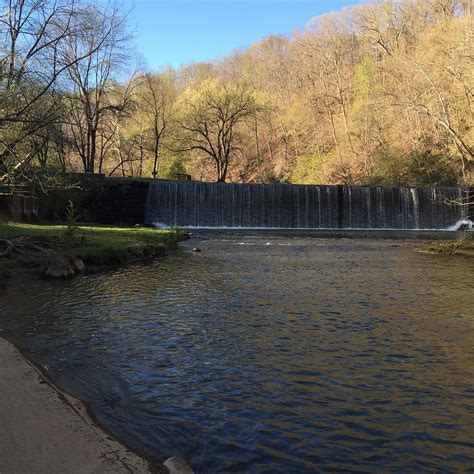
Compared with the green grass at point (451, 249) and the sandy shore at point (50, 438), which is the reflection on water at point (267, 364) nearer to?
the sandy shore at point (50, 438)

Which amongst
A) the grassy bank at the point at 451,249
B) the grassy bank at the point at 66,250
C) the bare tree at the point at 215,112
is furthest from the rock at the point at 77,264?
the bare tree at the point at 215,112

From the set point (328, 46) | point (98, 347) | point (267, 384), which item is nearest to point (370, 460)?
point (267, 384)

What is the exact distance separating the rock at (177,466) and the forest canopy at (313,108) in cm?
1619

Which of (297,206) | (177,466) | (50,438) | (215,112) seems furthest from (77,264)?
(215,112)

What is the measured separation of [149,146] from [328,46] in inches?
959

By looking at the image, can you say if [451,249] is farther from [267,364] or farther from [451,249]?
[267,364]

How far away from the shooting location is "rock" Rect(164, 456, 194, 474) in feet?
11.6

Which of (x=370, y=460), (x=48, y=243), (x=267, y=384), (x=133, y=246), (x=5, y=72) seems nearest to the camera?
(x=370, y=460)

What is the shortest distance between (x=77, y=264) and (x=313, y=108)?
160 feet

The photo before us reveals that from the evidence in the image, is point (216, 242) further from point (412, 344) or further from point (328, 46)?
point (328, 46)

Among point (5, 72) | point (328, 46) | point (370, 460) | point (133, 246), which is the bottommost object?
point (370, 460)

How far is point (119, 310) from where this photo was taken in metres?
9.05

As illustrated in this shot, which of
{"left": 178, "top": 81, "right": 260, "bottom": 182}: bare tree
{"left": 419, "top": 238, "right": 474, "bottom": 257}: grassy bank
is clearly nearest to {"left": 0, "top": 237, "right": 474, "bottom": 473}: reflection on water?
{"left": 419, "top": 238, "right": 474, "bottom": 257}: grassy bank

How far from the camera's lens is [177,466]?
360 centimetres
